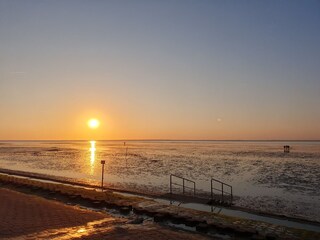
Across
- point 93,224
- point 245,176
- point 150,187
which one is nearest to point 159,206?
point 93,224

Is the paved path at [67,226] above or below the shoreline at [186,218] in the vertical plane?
above

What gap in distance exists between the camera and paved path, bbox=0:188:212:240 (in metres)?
12.8

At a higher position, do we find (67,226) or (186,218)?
(67,226)

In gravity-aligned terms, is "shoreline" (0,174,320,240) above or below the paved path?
below

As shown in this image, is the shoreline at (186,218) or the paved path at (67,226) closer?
the paved path at (67,226)

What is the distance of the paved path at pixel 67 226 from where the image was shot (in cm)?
1281

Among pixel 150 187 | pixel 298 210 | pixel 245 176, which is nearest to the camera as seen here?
pixel 298 210

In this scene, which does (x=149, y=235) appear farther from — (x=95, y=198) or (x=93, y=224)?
(x=95, y=198)

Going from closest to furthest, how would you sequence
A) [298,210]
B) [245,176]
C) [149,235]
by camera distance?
[149,235]
[298,210]
[245,176]

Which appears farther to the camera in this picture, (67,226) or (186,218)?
(186,218)

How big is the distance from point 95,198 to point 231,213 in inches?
349

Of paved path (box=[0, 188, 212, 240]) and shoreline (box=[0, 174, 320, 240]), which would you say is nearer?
paved path (box=[0, 188, 212, 240])

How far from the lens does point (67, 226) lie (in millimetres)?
14305

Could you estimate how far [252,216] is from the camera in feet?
68.1
